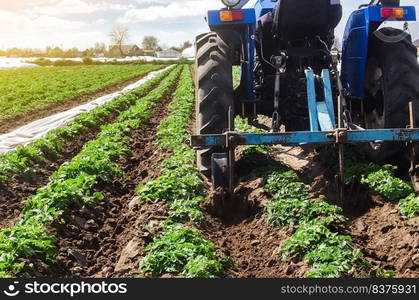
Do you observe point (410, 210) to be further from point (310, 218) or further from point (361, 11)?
point (361, 11)

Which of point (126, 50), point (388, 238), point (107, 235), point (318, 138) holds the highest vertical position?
point (126, 50)

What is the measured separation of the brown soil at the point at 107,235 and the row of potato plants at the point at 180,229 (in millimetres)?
135

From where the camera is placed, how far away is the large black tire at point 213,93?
612 cm

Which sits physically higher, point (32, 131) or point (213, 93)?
point (213, 93)

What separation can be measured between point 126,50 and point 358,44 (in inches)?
4127

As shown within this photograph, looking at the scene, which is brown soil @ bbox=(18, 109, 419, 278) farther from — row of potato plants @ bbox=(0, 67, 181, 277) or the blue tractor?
the blue tractor

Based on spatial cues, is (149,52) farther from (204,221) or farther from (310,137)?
(204,221)

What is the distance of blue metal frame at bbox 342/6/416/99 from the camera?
5.98 meters

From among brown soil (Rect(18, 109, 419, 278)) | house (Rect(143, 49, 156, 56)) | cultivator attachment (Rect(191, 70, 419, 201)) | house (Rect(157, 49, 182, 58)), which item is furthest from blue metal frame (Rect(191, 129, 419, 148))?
house (Rect(143, 49, 156, 56))

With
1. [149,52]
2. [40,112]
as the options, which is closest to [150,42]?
[149,52]

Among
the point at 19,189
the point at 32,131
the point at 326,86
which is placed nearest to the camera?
the point at 326,86

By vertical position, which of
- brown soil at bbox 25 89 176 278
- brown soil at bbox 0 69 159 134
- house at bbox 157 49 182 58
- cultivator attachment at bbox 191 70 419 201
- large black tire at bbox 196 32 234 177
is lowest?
brown soil at bbox 25 89 176 278

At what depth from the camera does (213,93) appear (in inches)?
241

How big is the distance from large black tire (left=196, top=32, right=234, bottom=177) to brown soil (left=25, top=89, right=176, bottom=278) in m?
1.05
